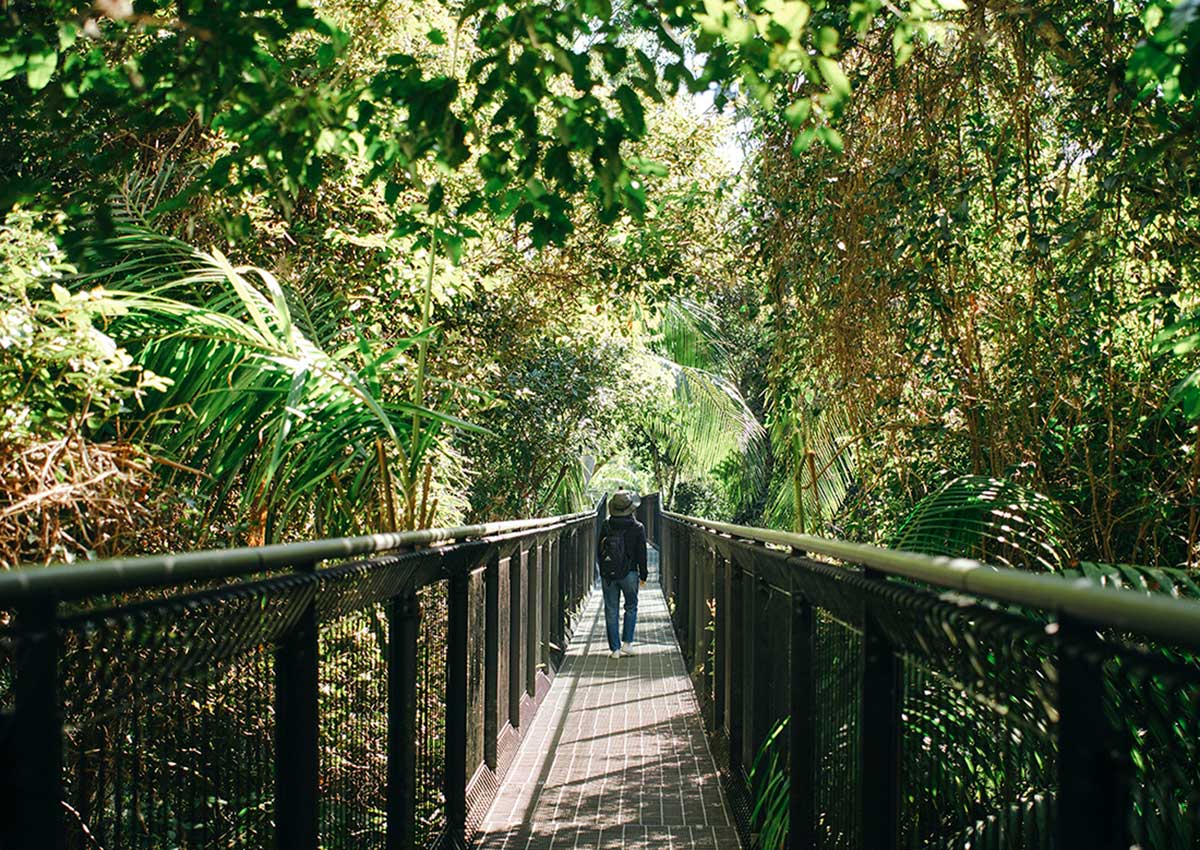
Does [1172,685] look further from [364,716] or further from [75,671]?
[364,716]

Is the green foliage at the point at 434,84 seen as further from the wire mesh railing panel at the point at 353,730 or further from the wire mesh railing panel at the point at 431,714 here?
the wire mesh railing panel at the point at 431,714

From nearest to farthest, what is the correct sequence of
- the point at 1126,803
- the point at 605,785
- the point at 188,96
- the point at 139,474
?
the point at 1126,803
the point at 188,96
the point at 139,474
the point at 605,785

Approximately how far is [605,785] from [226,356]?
3.84 meters

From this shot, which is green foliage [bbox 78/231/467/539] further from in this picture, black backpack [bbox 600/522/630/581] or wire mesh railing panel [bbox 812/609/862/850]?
black backpack [bbox 600/522/630/581]

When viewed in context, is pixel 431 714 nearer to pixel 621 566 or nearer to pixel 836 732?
pixel 836 732

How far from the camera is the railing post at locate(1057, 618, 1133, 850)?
1.42 meters

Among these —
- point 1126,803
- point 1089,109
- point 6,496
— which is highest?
point 1089,109

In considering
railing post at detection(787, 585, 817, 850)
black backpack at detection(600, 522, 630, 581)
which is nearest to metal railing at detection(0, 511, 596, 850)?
railing post at detection(787, 585, 817, 850)

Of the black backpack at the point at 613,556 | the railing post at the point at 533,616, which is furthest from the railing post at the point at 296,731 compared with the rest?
the black backpack at the point at 613,556

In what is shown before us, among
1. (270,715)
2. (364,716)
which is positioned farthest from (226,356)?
(270,715)

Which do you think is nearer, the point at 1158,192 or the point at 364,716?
the point at 364,716

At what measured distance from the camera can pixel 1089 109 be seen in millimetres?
5527

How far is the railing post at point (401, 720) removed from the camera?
3.72 metres

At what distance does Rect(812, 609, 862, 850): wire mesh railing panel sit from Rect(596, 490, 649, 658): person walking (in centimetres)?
884
